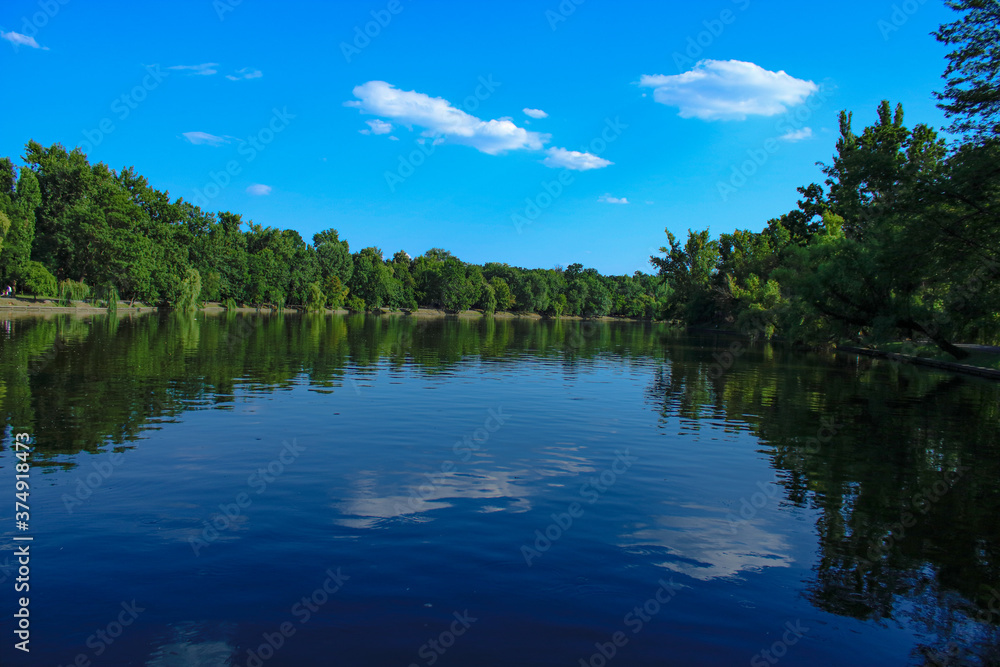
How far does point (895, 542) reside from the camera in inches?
372

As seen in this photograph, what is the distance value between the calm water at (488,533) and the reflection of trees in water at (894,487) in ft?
0.20

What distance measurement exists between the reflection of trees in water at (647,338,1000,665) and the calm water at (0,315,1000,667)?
0.06m

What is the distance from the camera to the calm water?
630 cm

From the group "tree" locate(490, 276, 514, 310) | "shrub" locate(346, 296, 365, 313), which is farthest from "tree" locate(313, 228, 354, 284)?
"tree" locate(490, 276, 514, 310)

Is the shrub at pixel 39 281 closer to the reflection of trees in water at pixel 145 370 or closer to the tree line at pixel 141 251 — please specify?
→ the tree line at pixel 141 251

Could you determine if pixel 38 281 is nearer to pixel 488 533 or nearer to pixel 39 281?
pixel 39 281

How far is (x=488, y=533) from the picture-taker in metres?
9.17

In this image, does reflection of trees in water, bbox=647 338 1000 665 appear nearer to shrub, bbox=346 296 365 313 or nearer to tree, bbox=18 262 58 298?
tree, bbox=18 262 58 298

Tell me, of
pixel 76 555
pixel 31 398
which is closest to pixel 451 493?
pixel 76 555

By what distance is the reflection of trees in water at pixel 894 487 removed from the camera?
24.2 feet

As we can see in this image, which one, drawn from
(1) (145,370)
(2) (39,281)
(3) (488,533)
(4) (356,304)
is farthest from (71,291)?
(3) (488,533)

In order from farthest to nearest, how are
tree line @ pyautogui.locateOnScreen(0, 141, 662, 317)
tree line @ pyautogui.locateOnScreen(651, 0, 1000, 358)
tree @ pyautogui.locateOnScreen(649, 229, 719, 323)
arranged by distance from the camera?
tree @ pyautogui.locateOnScreen(649, 229, 719, 323), tree line @ pyautogui.locateOnScreen(0, 141, 662, 317), tree line @ pyautogui.locateOnScreen(651, 0, 1000, 358)

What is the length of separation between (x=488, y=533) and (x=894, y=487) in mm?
9028

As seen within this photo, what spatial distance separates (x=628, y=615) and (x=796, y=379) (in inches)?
1233
